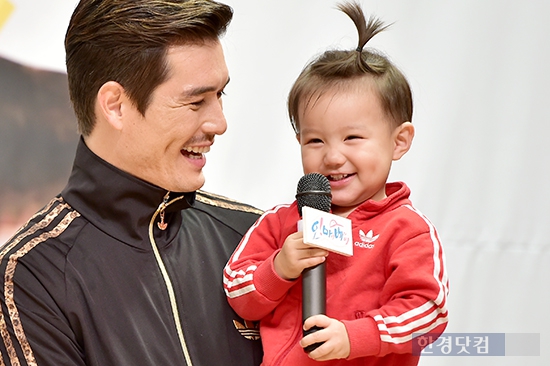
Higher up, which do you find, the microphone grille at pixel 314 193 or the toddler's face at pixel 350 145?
the toddler's face at pixel 350 145

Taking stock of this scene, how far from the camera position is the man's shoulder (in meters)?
2.34

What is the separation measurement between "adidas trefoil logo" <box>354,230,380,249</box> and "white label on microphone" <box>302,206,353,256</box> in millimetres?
143

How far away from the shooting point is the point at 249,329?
7.01ft

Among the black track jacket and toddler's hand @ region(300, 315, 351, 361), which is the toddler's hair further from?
toddler's hand @ region(300, 315, 351, 361)

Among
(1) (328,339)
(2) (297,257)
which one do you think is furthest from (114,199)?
(1) (328,339)

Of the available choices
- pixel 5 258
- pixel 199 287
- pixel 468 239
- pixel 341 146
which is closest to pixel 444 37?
pixel 468 239

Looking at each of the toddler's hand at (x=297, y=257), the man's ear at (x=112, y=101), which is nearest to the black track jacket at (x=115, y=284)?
the man's ear at (x=112, y=101)

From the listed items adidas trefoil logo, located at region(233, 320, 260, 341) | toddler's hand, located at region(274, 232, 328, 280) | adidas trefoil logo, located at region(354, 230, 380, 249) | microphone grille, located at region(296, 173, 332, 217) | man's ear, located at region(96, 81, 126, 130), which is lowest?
adidas trefoil logo, located at region(233, 320, 260, 341)

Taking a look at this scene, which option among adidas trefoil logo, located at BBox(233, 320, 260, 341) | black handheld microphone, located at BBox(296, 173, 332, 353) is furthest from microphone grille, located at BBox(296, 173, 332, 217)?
adidas trefoil logo, located at BBox(233, 320, 260, 341)

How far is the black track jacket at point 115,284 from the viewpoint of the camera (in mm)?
1882

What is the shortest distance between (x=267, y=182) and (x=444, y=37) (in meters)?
0.88

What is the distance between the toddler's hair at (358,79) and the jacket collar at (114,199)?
0.44 m

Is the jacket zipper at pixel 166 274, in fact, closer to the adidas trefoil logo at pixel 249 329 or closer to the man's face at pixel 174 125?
the man's face at pixel 174 125

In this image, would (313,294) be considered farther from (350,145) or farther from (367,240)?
(350,145)
